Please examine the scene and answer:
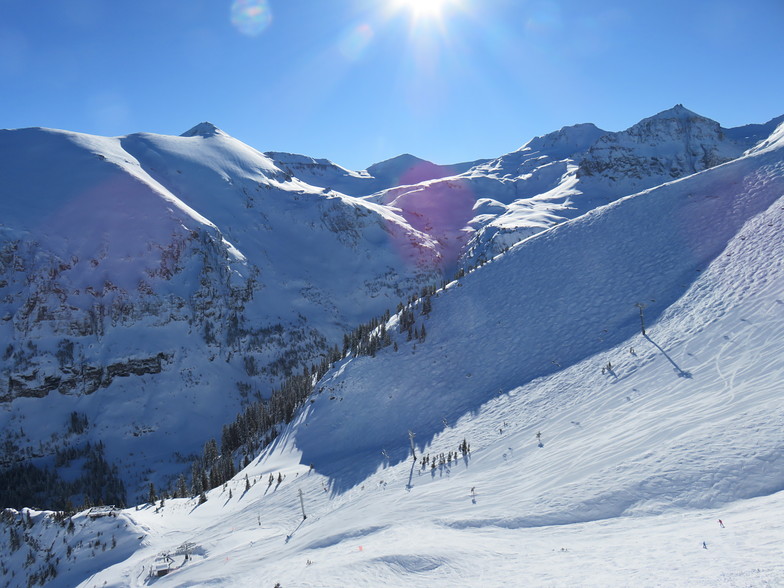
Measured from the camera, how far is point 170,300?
106188 millimetres

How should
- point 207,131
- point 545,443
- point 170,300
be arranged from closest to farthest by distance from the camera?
point 545,443, point 170,300, point 207,131

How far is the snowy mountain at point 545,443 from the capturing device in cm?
1892

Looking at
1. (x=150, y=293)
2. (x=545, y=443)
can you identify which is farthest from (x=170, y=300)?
(x=545, y=443)

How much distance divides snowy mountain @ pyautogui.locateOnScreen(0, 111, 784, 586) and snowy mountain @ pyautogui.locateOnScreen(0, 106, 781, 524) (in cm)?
93

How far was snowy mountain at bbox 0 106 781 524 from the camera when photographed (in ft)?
194

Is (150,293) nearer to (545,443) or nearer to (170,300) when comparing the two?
(170,300)

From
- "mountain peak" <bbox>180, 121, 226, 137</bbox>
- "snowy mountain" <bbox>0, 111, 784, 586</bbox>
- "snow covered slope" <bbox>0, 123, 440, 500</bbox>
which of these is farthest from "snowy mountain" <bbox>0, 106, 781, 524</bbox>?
"mountain peak" <bbox>180, 121, 226, 137</bbox>

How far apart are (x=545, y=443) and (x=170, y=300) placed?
9656 cm

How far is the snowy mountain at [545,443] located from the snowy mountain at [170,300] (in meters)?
0.93

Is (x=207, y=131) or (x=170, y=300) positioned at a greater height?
(x=207, y=131)

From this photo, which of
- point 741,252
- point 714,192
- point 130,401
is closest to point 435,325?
point 741,252

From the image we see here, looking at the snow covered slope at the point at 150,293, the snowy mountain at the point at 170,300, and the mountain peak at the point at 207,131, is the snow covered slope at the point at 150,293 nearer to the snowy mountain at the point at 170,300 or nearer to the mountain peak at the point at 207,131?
the snowy mountain at the point at 170,300

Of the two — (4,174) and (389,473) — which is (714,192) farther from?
(4,174)

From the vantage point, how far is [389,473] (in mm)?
38219
